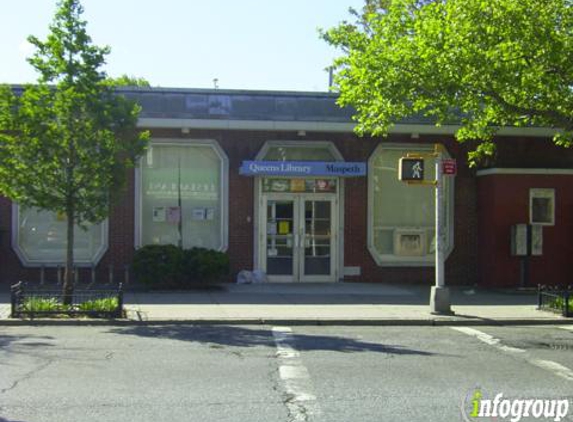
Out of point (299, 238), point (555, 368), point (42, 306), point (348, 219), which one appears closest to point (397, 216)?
point (348, 219)

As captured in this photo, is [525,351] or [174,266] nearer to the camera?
[525,351]

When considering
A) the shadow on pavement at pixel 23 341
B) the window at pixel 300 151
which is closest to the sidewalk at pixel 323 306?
the shadow on pavement at pixel 23 341

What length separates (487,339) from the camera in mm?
11117

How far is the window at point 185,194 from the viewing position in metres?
18.5

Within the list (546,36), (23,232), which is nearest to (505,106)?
(546,36)

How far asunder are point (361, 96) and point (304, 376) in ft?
25.5

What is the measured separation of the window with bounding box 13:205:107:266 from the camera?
18.0m

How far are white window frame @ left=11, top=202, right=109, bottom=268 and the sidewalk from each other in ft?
7.75

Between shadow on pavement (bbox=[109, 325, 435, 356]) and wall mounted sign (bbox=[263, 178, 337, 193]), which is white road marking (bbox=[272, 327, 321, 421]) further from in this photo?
wall mounted sign (bbox=[263, 178, 337, 193])

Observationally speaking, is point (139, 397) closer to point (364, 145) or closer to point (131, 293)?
point (131, 293)

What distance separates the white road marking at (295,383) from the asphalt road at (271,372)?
0.01 m

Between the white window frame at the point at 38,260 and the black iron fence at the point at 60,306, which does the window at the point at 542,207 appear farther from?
the black iron fence at the point at 60,306

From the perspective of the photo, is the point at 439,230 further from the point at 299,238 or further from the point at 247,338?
the point at 299,238

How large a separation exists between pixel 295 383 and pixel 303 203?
1133cm
